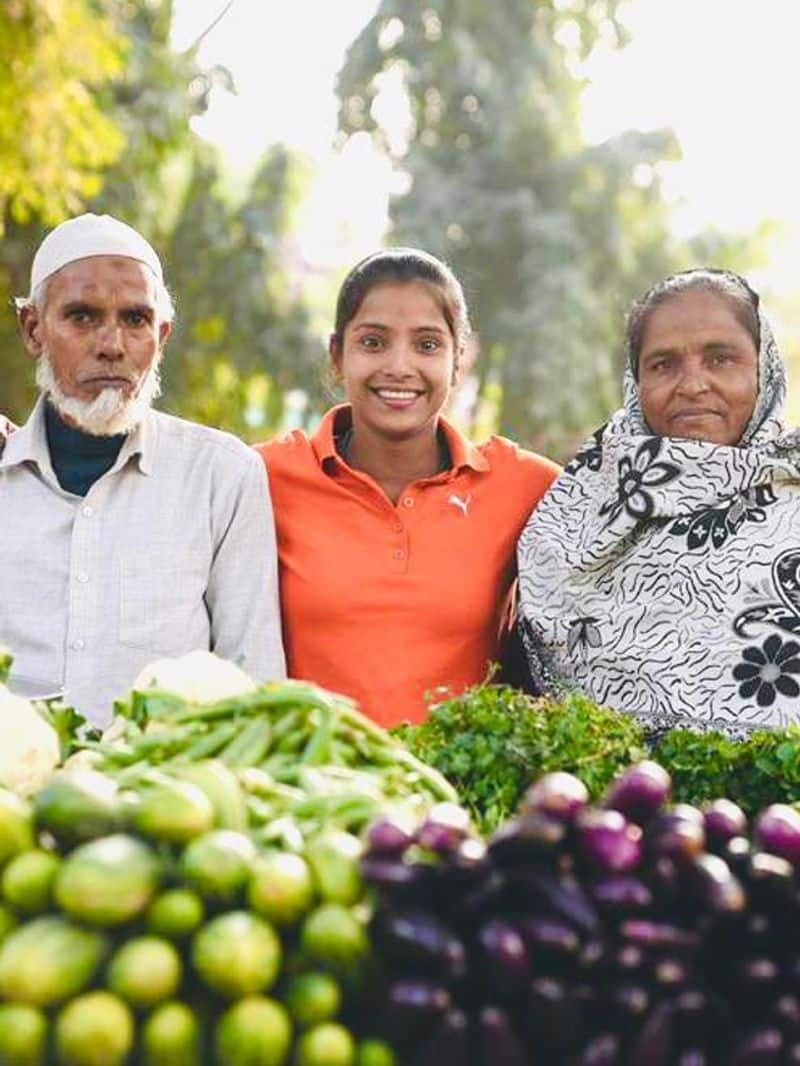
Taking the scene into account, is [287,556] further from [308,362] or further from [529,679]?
[308,362]

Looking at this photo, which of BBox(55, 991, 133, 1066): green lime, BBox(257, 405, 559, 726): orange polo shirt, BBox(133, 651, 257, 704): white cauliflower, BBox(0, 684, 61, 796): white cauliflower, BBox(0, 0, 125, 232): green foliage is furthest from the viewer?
BBox(0, 0, 125, 232): green foliage

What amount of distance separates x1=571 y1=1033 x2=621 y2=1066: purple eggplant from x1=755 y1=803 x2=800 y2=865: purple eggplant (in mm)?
354

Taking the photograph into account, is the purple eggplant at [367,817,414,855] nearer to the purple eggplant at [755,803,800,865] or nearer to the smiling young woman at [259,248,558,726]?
the purple eggplant at [755,803,800,865]

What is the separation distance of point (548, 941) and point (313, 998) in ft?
0.94

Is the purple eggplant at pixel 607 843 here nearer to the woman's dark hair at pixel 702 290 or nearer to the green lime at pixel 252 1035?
the green lime at pixel 252 1035

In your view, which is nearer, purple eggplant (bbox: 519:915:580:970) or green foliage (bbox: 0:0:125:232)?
purple eggplant (bbox: 519:915:580:970)

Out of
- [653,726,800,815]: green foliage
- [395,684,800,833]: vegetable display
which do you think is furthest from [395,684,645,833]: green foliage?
Answer: [653,726,800,815]: green foliage

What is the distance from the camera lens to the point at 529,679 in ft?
14.2

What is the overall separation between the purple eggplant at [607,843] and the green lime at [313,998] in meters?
0.35

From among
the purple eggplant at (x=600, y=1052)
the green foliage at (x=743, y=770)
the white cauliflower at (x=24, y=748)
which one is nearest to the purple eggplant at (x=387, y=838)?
the purple eggplant at (x=600, y=1052)

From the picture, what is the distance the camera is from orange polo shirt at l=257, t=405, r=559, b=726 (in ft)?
13.4

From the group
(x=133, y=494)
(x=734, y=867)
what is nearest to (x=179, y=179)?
(x=133, y=494)

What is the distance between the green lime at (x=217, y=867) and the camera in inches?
74.4

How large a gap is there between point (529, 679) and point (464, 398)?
73.9ft
